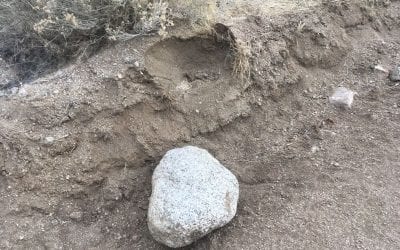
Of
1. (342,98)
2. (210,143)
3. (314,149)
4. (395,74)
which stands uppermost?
(395,74)

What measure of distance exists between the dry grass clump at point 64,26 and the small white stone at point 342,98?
147 cm

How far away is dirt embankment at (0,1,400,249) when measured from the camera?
9.64 ft

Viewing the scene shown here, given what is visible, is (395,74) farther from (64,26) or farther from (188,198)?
(64,26)

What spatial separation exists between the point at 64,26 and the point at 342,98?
7.21ft

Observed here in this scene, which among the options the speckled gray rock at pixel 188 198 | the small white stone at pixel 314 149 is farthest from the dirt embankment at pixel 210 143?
the speckled gray rock at pixel 188 198

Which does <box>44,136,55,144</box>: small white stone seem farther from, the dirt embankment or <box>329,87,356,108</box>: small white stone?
<box>329,87,356,108</box>: small white stone

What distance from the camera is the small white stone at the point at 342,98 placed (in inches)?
149

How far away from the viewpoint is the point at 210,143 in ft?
11.3

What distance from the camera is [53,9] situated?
325 cm

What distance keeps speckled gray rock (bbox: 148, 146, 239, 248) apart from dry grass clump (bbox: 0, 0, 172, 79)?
0.96m

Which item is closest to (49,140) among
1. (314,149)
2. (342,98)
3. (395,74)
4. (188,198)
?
(188,198)

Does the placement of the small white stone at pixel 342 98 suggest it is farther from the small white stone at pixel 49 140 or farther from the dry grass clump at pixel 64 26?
the small white stone at pixel 49 140

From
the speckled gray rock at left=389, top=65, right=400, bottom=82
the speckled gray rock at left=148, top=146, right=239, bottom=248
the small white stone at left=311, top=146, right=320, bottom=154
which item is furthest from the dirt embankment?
the speckled gray rock at left=148, top=146, right=239, bottom=248

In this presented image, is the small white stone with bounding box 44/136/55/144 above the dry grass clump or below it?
below
